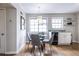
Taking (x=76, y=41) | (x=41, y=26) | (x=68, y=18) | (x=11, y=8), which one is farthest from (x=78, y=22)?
(x=11, y=8)

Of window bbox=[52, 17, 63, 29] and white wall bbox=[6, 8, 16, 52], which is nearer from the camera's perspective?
white wall bbox=[6, 8, 16, 52]

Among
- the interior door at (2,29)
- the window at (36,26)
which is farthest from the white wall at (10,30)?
the window at (36,26)

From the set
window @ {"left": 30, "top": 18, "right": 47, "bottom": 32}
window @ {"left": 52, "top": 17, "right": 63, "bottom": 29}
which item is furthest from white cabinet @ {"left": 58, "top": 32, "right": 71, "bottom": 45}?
window @ {"left": 30, "top": 18, "right": 47, "bottom": 32}

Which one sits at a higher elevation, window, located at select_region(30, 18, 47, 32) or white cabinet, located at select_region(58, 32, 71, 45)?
window, located at select_region(30, 18, 47, 32)

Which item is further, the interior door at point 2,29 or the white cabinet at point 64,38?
the white cabinet at point 64,38

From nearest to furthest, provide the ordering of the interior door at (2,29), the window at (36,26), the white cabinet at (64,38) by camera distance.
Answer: the interior door at (2,29), the white cabinet at (64,38), the window at (36,26)

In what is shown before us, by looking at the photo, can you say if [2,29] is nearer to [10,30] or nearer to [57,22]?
[10,30]

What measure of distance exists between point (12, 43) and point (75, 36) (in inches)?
234

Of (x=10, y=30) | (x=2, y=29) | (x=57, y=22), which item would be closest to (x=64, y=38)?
(x=57, y=22)

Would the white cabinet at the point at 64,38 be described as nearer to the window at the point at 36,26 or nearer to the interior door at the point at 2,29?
the window at the point at 36,26

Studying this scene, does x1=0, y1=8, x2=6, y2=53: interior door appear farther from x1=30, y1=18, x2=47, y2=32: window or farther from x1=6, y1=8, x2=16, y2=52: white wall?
x1=30, y1=18, x2=47, y2=32: window

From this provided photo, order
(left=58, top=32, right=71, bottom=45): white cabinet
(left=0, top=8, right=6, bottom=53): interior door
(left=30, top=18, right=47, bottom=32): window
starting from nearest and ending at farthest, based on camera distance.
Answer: (left=0, top=8, right=6, bottom=53): interior door < (left=58, top=32, right=71, bottom=45): white cabinet < (left=30, top=18, right=47, bottom=32): window

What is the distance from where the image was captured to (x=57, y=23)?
953 centimetres

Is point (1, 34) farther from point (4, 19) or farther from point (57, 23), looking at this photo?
point (57, 23)
